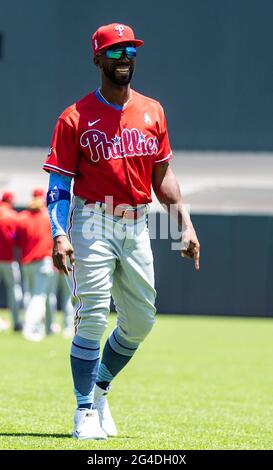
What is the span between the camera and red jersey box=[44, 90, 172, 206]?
20.1 feet

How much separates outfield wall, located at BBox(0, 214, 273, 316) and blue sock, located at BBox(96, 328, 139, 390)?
16.0 meters

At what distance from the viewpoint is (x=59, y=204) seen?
6.14 m

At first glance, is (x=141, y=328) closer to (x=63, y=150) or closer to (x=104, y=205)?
(x=104, y=205)

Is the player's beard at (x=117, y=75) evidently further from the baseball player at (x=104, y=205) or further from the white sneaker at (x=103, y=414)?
the white sneaker at (x=103, y=414)

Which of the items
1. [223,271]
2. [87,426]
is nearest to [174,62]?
[223,271]

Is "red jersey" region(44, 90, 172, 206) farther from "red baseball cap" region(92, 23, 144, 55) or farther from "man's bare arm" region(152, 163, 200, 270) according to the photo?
"red baseball cap" region(92, 23, 144, 55)

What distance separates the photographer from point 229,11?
25609 millimetres

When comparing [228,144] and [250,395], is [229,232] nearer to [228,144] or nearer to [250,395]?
[228,144]

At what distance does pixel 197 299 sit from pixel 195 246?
16759 millimetres

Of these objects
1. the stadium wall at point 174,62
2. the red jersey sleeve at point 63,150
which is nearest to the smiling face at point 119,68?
the red jersey sleeve at point 63,150

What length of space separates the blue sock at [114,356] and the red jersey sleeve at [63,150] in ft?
3.56

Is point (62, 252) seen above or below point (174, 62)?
above

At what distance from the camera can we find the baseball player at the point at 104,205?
610cm

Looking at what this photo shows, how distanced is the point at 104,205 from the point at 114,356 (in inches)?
38.8
